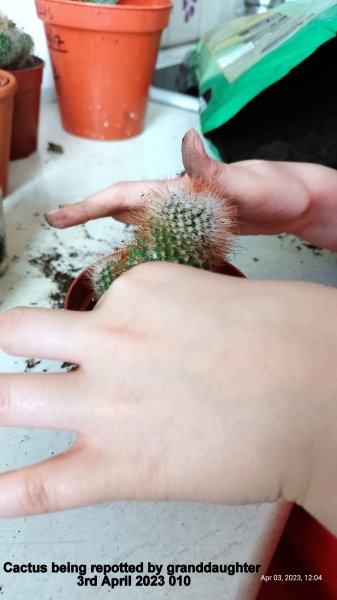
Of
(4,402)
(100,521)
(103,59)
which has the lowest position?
(100,521)

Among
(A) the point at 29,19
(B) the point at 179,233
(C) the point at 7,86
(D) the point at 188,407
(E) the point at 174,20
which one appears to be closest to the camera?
(D) the point at 188,407

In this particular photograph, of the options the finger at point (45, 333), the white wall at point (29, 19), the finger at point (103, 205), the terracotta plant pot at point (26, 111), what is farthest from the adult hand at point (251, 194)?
the white wall at point (29, 19)

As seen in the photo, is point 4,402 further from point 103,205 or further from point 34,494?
point 103,205

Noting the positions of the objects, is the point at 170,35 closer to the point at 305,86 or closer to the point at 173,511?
the point at 305,86

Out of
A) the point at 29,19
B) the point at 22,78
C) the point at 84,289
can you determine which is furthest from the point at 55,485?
the point at 29,19

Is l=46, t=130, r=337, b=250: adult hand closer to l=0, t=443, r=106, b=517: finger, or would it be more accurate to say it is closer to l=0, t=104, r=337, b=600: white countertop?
l=0, t=104, r=337, b=600: white countertop

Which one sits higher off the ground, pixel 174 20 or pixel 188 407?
pixel 174 20

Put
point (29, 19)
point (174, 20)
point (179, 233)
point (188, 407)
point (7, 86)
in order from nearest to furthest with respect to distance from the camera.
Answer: point (188, 407) < point (179, 233) < point (7, 86) < point (29, 19) < point (174, 20)
